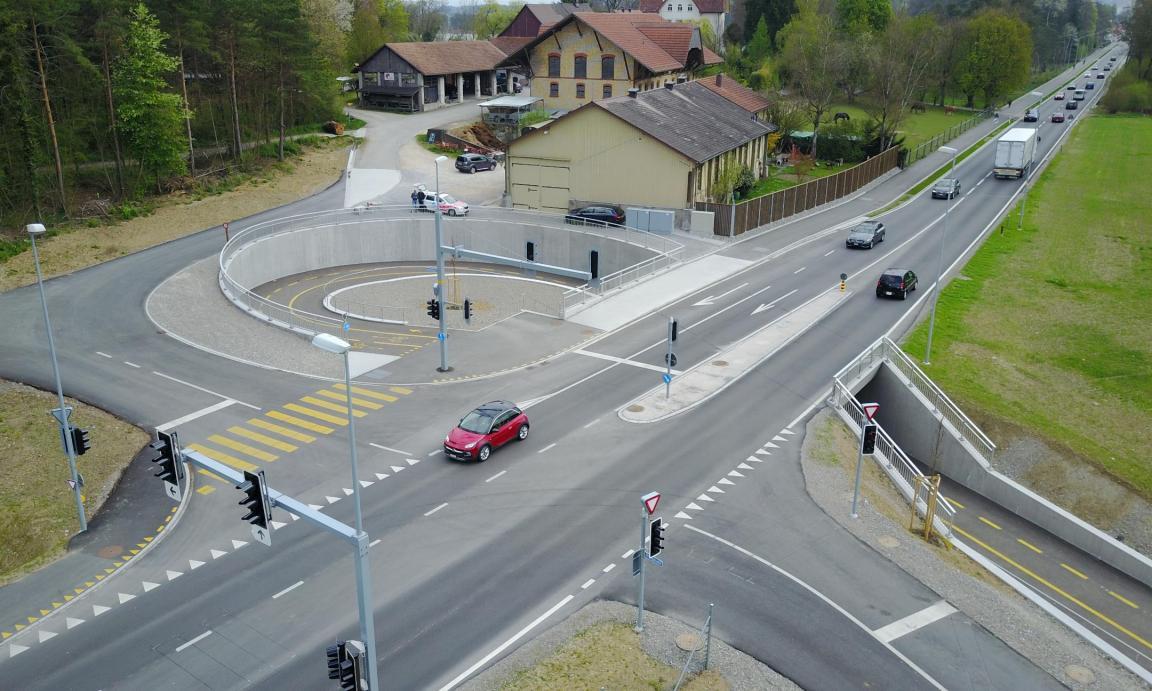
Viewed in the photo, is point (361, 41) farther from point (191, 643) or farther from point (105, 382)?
point (191, 643)

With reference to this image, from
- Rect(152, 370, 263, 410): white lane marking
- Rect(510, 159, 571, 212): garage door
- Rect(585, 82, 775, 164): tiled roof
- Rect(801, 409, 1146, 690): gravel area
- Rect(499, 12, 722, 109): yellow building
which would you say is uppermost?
Rect(499, 12, 722, 109): yellow building

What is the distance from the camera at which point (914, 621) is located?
20.4 meters

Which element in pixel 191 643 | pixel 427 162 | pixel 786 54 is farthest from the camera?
pixel 786 54

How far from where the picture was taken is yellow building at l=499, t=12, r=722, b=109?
81.1m

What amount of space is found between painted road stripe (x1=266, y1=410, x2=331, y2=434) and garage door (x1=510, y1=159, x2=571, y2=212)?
1308 inches

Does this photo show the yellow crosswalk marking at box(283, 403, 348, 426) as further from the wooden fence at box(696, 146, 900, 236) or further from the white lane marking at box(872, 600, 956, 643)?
the wooden fence at box(696, 146, 900, 236)

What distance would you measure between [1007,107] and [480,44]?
253 ft

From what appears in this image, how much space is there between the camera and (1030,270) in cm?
5128

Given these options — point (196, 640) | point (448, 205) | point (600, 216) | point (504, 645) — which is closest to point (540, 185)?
point (600, 216)

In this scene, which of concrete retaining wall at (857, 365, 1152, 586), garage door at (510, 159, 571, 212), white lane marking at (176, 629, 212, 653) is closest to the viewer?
white lane marking at (176, 629, 212, 653)

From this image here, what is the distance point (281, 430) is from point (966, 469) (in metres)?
25.1

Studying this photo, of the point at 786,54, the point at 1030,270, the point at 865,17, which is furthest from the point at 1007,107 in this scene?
the point at 1030,270

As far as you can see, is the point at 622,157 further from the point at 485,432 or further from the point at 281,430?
the point at 281,430

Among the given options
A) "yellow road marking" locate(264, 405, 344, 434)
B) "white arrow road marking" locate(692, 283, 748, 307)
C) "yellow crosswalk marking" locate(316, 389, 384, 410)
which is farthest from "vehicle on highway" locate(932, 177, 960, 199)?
"yellow road marking" locate(264, 405, 344, 434)
